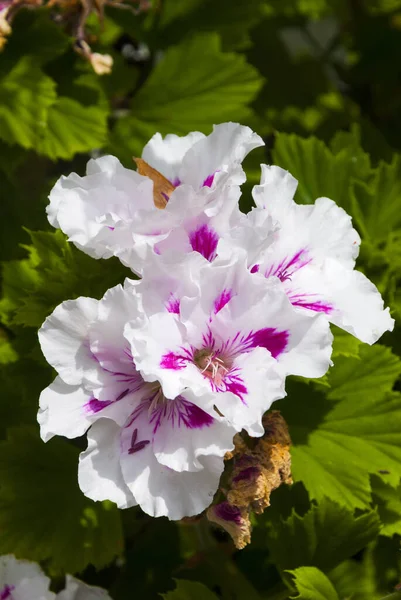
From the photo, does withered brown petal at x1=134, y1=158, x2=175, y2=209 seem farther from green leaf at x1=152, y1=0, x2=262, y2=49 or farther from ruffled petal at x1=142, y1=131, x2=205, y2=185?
green leaf at x1=152, y1=0, x2=262, y2=49

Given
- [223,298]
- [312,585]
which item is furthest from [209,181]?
[312,585]

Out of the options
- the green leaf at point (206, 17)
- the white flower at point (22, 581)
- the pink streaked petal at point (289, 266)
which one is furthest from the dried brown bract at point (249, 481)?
the green leaf at point (206, 17)

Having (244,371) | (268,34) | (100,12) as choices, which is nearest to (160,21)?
(100,12)

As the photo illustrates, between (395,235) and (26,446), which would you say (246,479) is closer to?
(26,446)

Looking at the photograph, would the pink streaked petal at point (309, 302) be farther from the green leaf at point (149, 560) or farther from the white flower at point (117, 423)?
the green leaf at point (149, 560)

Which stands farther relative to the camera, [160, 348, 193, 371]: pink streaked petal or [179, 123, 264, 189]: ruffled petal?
[179, 123, 264, 189]: ruffled petal

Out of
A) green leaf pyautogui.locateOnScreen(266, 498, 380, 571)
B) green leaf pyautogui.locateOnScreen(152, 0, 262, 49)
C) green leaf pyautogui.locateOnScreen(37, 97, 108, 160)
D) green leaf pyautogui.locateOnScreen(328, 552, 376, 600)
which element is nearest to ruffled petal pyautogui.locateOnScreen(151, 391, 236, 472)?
green leaf pyautogui.locateOnScreen(266, 498, 380, 571)

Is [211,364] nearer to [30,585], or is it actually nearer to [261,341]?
[261,341]
